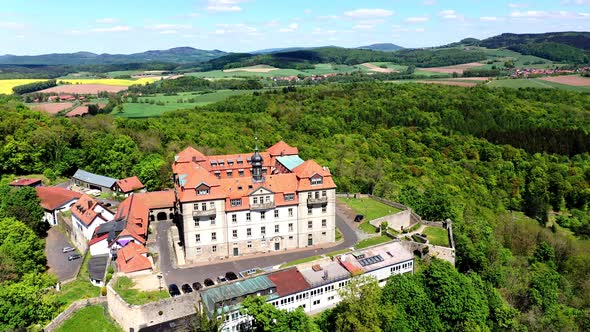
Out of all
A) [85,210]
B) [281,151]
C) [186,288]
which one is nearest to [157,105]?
[85,210]

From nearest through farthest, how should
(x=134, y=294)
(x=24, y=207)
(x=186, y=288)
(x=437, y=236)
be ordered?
1. (x=134, y=294)
2. (x=186, y=288)
3. (x=24, y=207)
4. (x=437, y=236)

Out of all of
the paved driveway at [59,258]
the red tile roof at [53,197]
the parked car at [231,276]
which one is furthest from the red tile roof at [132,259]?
the red tile roof at [53,197]

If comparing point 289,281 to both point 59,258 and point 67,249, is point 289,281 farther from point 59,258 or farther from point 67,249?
point 67,249

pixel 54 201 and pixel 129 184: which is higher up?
pixel 54 201

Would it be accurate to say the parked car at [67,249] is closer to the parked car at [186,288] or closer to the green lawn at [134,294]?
the green lawn at [134,294]

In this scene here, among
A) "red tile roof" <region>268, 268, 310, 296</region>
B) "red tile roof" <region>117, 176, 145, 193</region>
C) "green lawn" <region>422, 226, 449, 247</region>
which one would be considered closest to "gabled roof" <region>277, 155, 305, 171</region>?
"red tile roof" <region>268, 268, 310, 296</region>

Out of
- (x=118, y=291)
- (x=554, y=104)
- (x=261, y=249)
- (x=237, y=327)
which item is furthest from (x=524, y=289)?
(x=554, y=104)

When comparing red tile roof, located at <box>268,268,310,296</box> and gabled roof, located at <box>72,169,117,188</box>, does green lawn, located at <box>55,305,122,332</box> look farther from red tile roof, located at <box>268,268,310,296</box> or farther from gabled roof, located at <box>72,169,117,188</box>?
gabled roof, located at <box>72,169,117,188</box>
